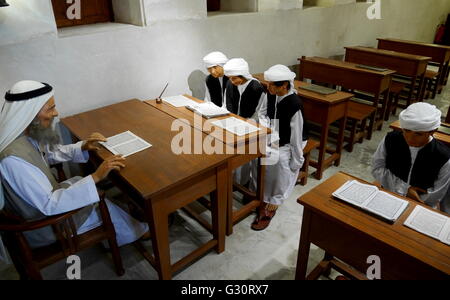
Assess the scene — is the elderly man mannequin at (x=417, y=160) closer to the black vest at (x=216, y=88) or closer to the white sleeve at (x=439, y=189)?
the white sleeve at (x=439, y=189)

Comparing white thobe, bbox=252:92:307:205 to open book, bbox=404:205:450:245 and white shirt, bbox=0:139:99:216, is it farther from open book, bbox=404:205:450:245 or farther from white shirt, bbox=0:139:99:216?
white shirt, bbox=0:139:99:216

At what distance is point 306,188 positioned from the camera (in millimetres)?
3457

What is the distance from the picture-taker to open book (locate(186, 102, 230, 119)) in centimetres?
288

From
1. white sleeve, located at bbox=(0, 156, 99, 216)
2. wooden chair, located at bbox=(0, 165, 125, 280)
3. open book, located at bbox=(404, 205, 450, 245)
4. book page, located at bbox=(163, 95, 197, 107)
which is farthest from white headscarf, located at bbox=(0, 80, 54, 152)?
open book, located at bbox=(404, 205, 450, 245)

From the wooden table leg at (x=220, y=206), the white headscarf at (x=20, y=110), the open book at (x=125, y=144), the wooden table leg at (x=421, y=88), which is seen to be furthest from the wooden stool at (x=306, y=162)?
the wooden table leg at (x=421, y=88)

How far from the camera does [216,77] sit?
351cm

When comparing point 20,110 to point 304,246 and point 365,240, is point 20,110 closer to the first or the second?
point 304,246

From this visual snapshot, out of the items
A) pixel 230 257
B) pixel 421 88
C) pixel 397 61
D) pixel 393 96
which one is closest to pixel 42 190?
pixel 230 257

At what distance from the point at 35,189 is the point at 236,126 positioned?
154 centimetres

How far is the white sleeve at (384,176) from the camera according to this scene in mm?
2252

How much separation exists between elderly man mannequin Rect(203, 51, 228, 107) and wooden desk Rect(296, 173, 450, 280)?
6.21ft

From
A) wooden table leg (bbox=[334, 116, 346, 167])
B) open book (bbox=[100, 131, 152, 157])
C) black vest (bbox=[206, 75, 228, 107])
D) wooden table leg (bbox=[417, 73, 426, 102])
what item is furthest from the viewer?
wooden table leg (bbox=[417, 73, 426, 102])

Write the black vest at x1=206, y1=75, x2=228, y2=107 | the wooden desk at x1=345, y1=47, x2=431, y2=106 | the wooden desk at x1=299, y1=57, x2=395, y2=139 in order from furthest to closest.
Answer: the wooden desk at x1=345, y1=47, x2=431, y2=106 → the wooden desk at x1=299, y1=57, x2=395, y2=139 → the black vest at x1=206, y1=75, x2=228, y2=107
